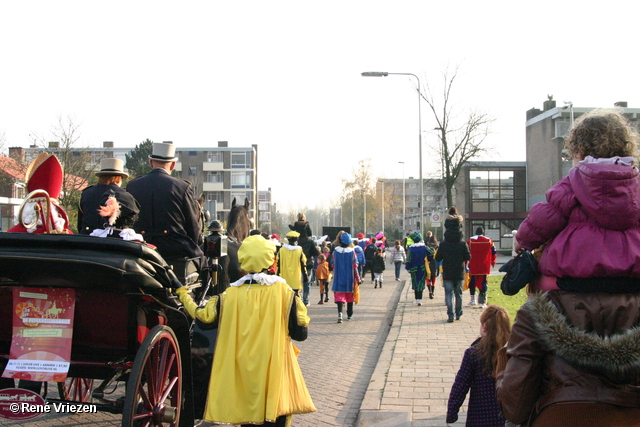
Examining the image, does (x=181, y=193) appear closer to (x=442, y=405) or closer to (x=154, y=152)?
(x=154, y=152)

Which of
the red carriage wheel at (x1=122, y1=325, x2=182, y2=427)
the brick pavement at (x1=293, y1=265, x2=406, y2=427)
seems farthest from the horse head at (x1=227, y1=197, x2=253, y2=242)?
the red carriage wheel at (x1=122, y1=325, x2=182, y2=427)

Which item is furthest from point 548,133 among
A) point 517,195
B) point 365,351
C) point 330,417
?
Answer: point 330,417

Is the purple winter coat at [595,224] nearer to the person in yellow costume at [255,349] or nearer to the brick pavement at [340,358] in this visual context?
the person in yellow costume at [255,349]

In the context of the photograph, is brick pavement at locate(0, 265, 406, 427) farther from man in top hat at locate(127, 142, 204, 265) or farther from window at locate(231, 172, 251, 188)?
window at locate(231, 172, 251, 188)

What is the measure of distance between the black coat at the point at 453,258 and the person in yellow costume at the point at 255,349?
8527 mm

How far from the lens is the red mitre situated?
4.51 m

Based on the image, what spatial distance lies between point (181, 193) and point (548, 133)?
183 ft

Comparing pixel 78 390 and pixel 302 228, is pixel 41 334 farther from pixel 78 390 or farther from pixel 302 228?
pixel 302 228

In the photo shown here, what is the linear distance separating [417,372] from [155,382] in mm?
4083

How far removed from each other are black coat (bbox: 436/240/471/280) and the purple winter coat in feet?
33.5

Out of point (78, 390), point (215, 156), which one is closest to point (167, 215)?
point (78, 390)

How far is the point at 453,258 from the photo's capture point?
12.7 m

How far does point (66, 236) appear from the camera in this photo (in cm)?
355

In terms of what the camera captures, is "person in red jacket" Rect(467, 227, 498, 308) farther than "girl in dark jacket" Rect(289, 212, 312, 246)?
No
